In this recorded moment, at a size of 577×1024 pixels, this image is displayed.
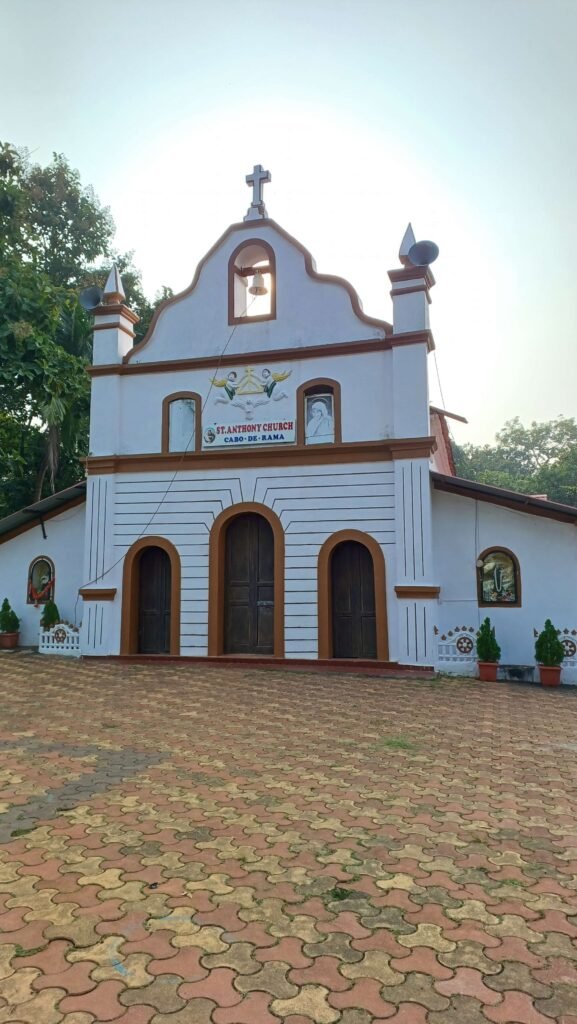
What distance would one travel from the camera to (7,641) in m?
15.3

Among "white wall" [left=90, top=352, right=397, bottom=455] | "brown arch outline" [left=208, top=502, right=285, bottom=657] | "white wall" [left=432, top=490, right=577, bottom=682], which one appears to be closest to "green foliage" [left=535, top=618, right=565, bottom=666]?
"white wall" [left=432, top=490, right=577, bottom=682]

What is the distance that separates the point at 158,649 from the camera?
1380 centimetres

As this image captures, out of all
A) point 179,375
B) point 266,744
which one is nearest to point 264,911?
point 266,744

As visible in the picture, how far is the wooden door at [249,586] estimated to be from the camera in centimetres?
1325

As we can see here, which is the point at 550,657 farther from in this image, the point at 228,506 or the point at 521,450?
the point at 521,450

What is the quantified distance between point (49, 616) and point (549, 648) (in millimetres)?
9763

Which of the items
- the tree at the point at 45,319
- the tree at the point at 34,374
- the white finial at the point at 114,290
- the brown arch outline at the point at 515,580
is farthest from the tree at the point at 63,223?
the brown arch outline at the point at 515,580

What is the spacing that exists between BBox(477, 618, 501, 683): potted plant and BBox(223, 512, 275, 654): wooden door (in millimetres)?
3833

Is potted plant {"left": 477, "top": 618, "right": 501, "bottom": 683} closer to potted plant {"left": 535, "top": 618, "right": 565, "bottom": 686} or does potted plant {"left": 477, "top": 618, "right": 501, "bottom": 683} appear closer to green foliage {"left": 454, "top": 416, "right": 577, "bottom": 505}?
potted plant {"left": 535, "top": 618, "right": 565, "bottom": 686}

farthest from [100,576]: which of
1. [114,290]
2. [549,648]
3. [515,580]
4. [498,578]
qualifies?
[549,648]

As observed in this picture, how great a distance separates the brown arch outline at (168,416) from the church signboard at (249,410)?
0.48ft

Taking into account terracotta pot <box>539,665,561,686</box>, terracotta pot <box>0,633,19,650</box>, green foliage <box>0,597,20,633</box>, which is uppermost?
green foliage <box>0,597,20,633</box>

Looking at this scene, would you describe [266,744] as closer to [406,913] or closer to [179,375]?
[406,913]

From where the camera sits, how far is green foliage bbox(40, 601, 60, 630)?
47.1 feet
